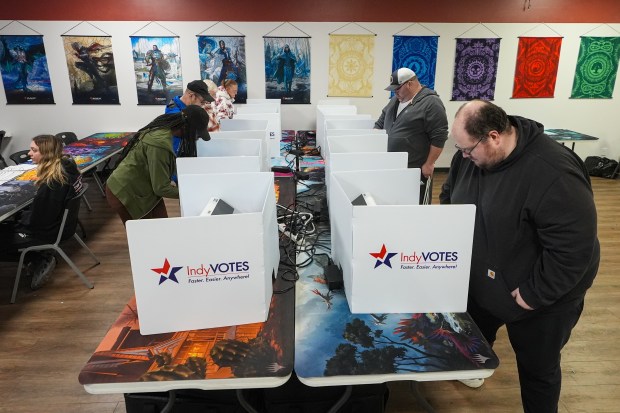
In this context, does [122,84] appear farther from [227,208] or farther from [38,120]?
[227,208]

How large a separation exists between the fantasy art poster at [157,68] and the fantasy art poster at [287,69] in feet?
4.04

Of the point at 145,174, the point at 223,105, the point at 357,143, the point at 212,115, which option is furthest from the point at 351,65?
the point at 145,174

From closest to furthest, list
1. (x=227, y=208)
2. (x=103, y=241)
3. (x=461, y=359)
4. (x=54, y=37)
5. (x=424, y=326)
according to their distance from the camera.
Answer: (x=461, y=359) → (x=424, y=326) → (x=227, y=208) → (x=103, y=241) → (x=54, y=37)

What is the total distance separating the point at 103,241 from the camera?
391 centimetres

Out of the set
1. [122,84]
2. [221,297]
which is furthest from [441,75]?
[221,297]

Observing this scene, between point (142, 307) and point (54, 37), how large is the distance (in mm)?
5682

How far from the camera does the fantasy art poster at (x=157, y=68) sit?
5.60 meters

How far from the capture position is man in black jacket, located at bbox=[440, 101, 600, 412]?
1317 millimetres

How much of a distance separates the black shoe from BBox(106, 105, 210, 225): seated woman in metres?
1.07

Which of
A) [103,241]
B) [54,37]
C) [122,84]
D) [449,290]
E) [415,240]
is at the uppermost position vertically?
[54,37]

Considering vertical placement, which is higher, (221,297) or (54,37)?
(54,37)

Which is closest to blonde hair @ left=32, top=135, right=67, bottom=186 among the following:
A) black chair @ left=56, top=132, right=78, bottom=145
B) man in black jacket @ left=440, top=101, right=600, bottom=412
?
man in black jacket @ left=440, top=101, right=600, bottom=412

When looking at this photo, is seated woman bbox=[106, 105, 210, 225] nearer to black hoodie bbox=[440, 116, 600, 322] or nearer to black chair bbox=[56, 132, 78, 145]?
black hoodie bbox=[440, 116, 600, 322]

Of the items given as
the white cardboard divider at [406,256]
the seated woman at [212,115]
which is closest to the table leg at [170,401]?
the white cardboard divider at [406,256]
